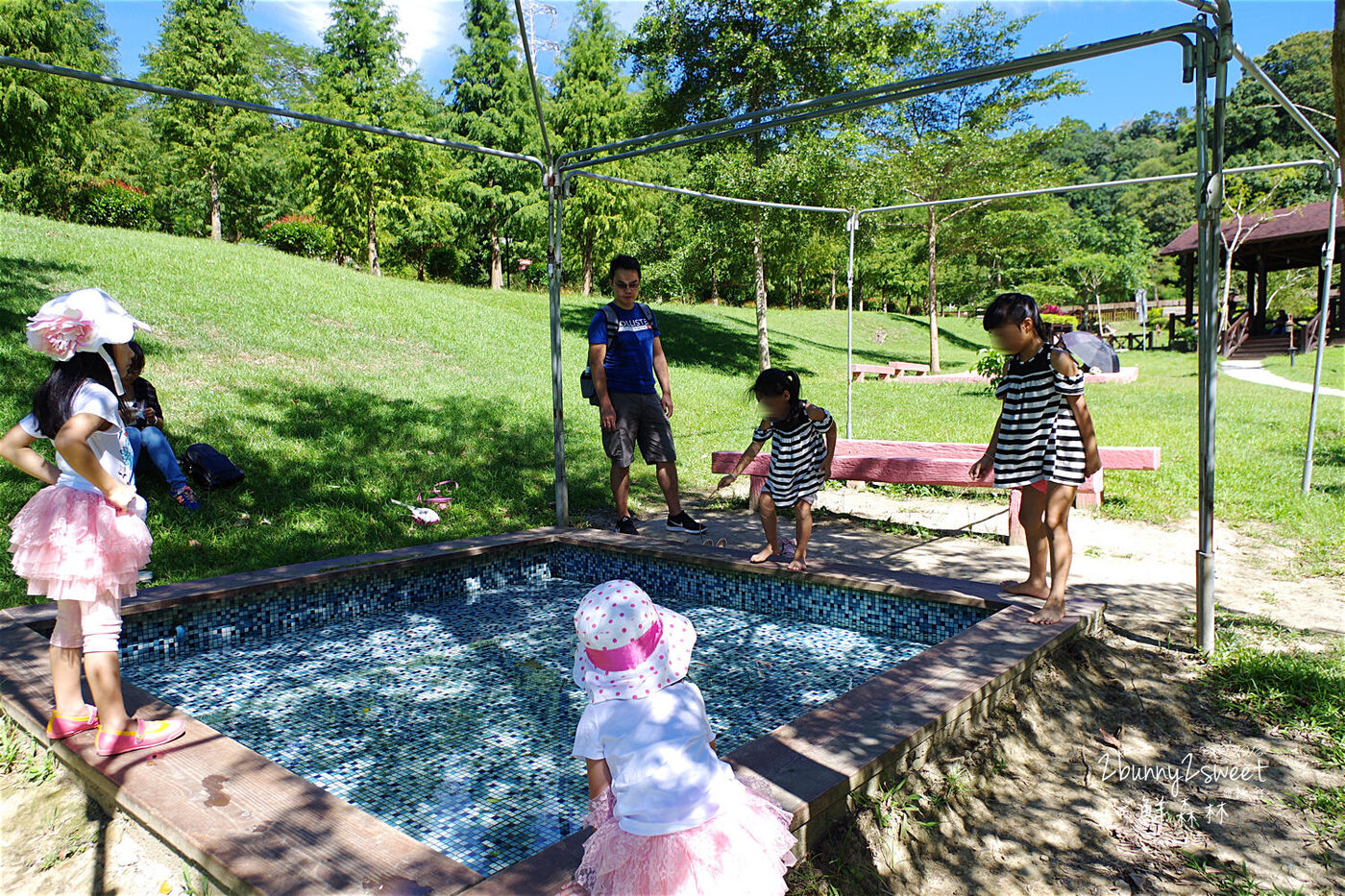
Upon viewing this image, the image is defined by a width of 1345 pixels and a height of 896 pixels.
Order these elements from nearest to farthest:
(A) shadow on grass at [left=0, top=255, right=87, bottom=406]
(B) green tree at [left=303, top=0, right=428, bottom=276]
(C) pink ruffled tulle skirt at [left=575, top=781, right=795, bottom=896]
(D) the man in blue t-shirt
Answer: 1. (C) pink ruffled tulle skirt at [left=575, top=781, right=795, bottom=896]
2. (D) the man in blue t-shirt
3. (A) shadow on grass at [left=0, top=255, right=87, bottom=406]
4. (B) green tree at [left=303, top=0, right=428, bottom=276]

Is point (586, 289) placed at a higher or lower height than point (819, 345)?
higher

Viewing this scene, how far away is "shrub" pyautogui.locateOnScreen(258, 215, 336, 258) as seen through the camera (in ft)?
104

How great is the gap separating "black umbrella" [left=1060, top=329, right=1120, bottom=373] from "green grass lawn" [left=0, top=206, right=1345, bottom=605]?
237 centimetres

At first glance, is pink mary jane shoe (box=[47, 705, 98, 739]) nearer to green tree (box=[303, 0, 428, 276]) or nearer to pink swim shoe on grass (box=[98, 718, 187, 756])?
pink swim shoe on grass (box=[98, 718, 187, 756])

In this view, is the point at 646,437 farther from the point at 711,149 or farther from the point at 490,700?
the point at 711,149

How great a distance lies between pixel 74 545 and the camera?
273 cm

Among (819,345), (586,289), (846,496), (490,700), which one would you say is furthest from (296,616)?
(586,289)

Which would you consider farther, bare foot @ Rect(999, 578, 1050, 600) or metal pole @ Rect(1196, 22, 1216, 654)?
bare foot @ Rect(999, 578, 1050, 600)

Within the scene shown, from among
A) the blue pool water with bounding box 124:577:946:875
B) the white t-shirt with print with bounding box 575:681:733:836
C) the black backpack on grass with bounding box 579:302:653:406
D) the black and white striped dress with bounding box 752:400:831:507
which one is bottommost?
the blue pool water with bounding box 124:577:946:875

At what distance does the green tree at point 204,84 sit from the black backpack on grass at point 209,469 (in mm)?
23662

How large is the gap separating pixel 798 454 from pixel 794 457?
34 mm

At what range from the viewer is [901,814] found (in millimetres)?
2566

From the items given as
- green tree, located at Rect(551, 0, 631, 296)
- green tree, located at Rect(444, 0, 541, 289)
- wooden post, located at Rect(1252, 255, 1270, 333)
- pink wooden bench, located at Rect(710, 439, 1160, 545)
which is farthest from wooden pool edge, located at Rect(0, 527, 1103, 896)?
wooden post, located at Rect(1252, 255, 1270, 333)

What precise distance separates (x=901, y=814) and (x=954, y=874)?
217mm
